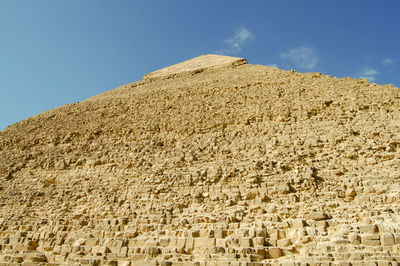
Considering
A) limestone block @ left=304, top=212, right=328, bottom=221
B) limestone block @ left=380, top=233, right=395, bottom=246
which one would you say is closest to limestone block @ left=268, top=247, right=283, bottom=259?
limestone block @ left=304, top=212, right=328, bottom=221

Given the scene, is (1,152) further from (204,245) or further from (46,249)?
(204,245)

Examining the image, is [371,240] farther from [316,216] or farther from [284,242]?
[284,242]

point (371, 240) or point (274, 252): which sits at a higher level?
point (371, 240)

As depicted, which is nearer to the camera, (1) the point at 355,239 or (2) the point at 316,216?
(1) the point at 355,239

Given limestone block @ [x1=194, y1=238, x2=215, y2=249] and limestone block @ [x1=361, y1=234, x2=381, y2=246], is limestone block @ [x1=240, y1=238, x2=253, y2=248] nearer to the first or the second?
limestone block @ [x1=194, y1=238, x2=215, y2=249]

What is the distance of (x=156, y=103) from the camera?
35.5 ft

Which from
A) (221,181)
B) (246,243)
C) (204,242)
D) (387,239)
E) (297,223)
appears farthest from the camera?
(221,181)

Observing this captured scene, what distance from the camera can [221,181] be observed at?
623 centimetres

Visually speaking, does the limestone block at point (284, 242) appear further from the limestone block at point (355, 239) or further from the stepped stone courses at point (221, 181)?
the limestone block at point (355, 239)

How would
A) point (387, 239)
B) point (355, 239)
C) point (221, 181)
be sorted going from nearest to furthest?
point (387, 239) → point (355, 239) → point (221, 181)

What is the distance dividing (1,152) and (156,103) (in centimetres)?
552

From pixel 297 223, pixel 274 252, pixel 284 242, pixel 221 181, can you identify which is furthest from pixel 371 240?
pixel 221 181

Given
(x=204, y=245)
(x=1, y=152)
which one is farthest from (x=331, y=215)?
(x=1, y=152)

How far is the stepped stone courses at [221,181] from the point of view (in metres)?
4.72
